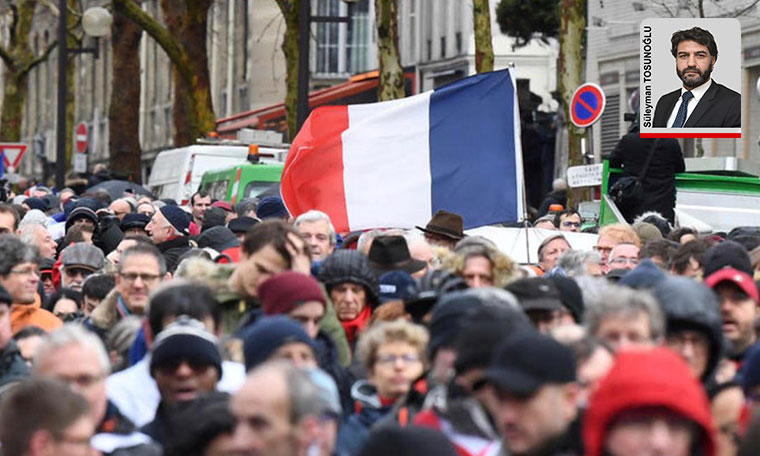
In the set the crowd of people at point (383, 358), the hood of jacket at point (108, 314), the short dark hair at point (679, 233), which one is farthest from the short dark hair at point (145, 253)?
the short dark hair at point (679, 233)

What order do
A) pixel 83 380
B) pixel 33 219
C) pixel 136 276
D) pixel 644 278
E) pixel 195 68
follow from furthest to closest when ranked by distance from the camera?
pixel 195 68
pixel 33 219
pixel 136 276
pixel 644 278
pixel 83 380

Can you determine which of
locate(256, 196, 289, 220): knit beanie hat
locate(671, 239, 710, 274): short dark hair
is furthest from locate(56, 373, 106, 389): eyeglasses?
locate(256, 196, 289, 220): knit beanie hat

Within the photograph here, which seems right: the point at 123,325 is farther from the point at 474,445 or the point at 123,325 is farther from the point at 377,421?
the point at 474,445

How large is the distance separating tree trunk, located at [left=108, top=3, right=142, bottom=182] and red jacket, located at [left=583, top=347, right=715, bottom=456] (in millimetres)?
39829

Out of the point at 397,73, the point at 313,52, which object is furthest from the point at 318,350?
the point at 313,52

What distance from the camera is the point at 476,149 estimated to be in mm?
15586

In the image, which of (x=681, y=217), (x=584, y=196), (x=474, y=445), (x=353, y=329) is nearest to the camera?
(x=474, y=445)

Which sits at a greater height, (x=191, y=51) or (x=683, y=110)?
(x=191, y=51)

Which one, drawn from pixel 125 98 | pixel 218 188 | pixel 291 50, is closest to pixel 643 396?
pixel 218 188

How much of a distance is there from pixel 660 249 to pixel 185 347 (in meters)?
5.13

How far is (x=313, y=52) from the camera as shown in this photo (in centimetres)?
5712

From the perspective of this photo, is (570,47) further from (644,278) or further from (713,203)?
(644,278)

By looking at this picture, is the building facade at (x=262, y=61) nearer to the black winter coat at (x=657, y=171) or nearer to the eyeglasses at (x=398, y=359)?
the black winter coat at (x=657, y=171)

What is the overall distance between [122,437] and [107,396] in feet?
1.75
